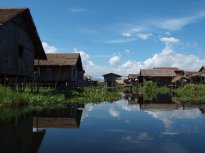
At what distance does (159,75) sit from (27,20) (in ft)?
167

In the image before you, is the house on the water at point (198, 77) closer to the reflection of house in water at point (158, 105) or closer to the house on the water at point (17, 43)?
the reflection of house in water at point (158, 105)

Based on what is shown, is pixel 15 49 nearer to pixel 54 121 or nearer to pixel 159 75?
pixel 54 121

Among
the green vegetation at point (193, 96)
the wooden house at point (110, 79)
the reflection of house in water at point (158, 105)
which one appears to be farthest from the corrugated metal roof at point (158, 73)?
the reflection of house in water at point (158, 105)

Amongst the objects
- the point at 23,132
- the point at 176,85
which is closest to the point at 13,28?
the point at 23,132

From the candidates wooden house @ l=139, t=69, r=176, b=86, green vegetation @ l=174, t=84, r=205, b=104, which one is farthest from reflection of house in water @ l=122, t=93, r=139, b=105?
wooden house @ l=139, t=69, r=176, b=86

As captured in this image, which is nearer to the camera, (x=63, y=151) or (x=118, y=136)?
(x=63, y=151)

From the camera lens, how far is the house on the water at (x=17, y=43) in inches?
876

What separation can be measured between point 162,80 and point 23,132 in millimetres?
66350

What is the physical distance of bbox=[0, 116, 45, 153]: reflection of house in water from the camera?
8407 mm

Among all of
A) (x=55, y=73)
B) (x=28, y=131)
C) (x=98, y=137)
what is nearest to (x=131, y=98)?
(x=55, y=73)

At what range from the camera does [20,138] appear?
9898 millimetres

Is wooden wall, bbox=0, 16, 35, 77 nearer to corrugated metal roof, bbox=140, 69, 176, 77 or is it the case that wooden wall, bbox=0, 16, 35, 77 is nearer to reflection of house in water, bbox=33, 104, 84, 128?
reflection of house in water, bbox=33, 104, 84, 128

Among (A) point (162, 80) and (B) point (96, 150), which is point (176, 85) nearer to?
(A) point (162, 80)

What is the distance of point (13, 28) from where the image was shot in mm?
24031
